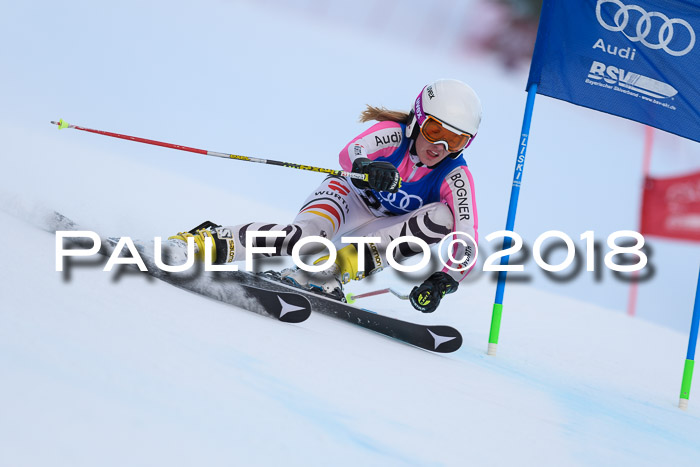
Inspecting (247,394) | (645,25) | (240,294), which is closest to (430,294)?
(240,294)

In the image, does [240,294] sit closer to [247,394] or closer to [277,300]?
[277,300]

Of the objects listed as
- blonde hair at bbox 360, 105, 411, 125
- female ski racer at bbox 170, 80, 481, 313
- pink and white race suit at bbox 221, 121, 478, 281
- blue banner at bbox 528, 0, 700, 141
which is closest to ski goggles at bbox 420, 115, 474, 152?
female ski racer at bbox 170, 80, 481, 313

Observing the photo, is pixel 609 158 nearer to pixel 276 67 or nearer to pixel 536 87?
pixel 276 67

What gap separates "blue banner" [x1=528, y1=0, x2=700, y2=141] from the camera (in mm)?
3902

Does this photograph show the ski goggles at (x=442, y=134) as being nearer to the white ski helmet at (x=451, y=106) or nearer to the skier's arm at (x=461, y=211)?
the white ski helmet at (x=451, y=106)

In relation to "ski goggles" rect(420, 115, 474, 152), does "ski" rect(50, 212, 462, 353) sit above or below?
below

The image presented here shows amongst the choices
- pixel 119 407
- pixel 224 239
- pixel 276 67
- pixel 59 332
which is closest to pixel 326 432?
pixel 119 407

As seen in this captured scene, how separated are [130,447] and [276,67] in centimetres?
1074

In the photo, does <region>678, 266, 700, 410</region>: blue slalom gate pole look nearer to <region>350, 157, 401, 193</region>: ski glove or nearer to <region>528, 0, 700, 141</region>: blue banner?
<region>528, 0, 700, 141</region>: blue banner

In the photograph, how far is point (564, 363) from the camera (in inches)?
161

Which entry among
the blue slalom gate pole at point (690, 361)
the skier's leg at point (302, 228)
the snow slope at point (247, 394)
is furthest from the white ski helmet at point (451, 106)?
the blue slalom gate pole at point (690, 361)

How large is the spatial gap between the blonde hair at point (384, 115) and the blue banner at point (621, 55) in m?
0.86

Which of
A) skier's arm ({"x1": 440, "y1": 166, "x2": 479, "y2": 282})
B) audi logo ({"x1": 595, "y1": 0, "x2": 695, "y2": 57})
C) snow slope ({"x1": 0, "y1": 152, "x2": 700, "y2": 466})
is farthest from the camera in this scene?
audi logo ({"x1": 595, "y1": 0, "x2": 695, "y2": 57})

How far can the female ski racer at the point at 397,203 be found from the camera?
→ 10.9 ft
